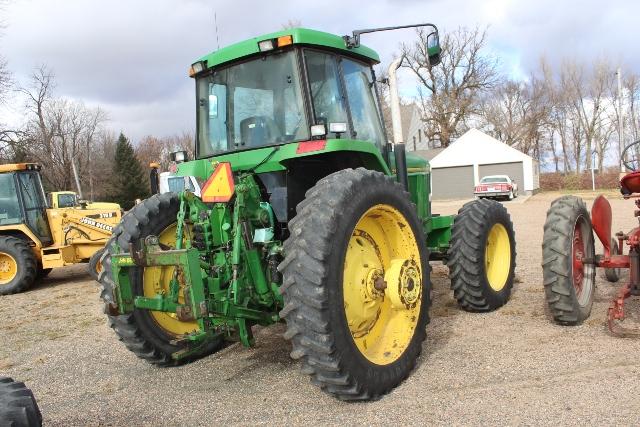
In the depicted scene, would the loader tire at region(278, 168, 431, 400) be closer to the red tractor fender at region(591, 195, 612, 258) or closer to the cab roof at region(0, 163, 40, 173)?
the red tractor fender at region(591, 195, 612, 258)

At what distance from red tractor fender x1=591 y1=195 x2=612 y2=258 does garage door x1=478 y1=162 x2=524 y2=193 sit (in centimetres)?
3686

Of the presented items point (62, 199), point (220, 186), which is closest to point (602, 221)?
point (220, 186)

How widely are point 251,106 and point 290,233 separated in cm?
141

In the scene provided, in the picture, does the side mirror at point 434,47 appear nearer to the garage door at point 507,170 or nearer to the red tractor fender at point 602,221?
the red tractor fender at point 602,221

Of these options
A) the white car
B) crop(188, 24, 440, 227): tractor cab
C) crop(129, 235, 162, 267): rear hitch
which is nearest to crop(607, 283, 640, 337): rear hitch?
crop(188, 24, 440, 227): tractor cab

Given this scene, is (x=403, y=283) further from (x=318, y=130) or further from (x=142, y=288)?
(x=142, y=288)

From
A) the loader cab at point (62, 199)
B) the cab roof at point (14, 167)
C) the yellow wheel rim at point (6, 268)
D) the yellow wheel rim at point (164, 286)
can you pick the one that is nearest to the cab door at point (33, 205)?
the cab roof at point (14, 167)

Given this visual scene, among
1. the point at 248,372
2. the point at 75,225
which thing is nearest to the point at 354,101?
the point at 248,372

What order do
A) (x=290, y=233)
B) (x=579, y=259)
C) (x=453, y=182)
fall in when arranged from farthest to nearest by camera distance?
(x=453, y=182) → (x=579, y=259) → (x=290, y=233)

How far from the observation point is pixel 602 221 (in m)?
5.23

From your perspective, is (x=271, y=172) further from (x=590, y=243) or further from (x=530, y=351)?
(x=590, y=243)

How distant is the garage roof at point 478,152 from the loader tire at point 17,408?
40.1 meters

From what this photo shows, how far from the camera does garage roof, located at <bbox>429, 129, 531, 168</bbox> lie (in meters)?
Answer: 40.7

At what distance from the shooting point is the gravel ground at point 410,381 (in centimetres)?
331
